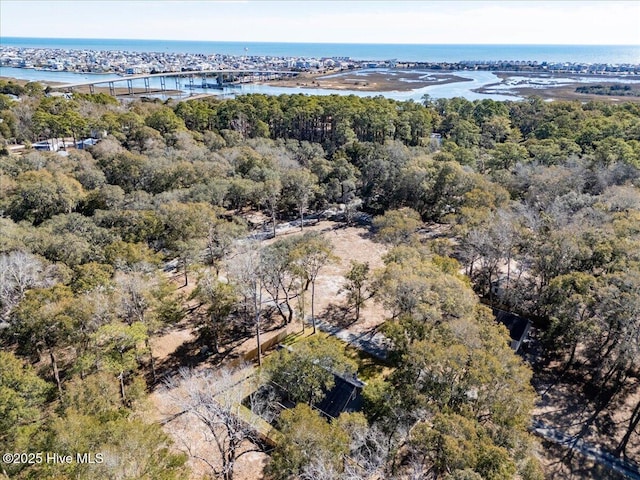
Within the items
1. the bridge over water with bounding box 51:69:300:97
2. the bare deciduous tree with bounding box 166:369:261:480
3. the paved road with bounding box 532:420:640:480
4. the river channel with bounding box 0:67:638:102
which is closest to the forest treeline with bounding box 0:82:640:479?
the paved road with bounding box 532:420:640:480

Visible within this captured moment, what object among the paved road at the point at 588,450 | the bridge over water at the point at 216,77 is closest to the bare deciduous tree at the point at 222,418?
the paved road at the point at 588,450

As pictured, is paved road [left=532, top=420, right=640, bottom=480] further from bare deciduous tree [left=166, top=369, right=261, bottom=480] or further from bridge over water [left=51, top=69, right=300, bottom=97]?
bridge over water [left=51, top=69, right=300, bottom=97]

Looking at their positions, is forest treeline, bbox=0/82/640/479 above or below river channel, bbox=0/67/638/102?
below

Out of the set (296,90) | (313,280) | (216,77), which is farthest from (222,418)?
(216,77)

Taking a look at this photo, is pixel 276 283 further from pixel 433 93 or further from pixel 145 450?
pixel 433 93

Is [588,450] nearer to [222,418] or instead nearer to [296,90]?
[222,418]

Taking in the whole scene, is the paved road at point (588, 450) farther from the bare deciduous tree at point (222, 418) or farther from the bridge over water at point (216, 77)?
the bridge over water at point (216, 77)
